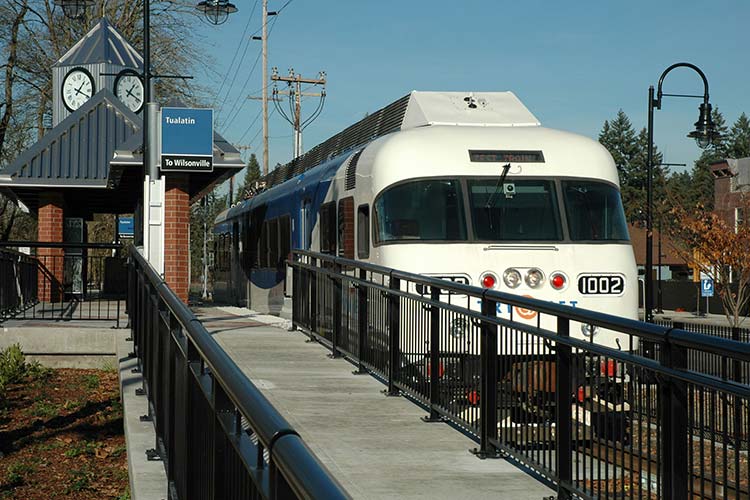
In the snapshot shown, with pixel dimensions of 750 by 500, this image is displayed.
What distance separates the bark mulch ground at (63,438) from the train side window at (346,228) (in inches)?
141

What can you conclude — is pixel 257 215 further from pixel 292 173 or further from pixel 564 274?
pixel 564 274

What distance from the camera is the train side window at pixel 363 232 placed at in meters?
13.9

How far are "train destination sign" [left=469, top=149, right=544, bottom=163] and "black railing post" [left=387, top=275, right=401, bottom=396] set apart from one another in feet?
12.6

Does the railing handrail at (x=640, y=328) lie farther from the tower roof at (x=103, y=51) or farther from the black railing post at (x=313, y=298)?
the tower roof at (x=103, y=51)

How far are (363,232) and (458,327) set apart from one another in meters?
5.85

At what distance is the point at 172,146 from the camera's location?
15.2 m

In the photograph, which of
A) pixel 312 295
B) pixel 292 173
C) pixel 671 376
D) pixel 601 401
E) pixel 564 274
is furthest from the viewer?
pixel 292 173

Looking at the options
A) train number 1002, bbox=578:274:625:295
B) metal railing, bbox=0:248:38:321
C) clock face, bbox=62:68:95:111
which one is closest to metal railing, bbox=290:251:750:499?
train number 1002, bbox=578:274:625:295

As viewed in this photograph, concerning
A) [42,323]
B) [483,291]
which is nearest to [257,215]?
[42,323]

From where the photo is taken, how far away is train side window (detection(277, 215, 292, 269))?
20.8 m

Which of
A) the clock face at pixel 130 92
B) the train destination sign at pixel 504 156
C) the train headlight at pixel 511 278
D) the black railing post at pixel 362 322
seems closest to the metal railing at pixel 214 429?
the black railing post at pixel 362 322

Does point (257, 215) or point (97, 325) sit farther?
point (257, 215)

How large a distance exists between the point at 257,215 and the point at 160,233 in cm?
983

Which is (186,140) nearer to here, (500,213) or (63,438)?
(500,213)
